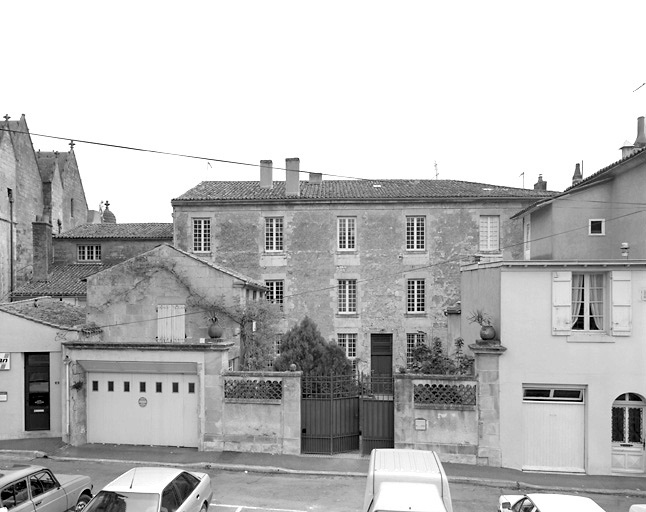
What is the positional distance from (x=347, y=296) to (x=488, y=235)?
27.6 feet

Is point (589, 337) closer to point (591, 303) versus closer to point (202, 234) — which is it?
point (591, 303)

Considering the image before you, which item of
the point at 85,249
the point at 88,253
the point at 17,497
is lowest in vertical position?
the point at 17,497

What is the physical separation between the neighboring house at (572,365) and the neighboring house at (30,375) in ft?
41.8

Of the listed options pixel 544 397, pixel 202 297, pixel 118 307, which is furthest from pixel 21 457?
pixel 544 397

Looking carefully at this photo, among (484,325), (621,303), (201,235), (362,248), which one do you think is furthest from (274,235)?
(621,303)

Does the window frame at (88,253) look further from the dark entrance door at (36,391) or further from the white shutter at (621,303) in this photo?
the white shutter at (621,303)

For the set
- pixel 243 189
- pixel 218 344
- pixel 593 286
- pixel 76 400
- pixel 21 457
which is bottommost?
pixel 21 457

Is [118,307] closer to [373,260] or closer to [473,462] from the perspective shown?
[473,462]

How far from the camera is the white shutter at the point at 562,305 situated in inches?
592

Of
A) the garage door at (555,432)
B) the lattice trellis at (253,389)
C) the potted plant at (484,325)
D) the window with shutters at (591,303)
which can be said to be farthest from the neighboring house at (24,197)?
the garage door at (555,432)

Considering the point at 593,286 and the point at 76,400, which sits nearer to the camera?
the point at 593,286

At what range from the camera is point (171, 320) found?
19.2m

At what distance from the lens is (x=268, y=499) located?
12812 mm

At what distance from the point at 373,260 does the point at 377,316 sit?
307 centimetres
